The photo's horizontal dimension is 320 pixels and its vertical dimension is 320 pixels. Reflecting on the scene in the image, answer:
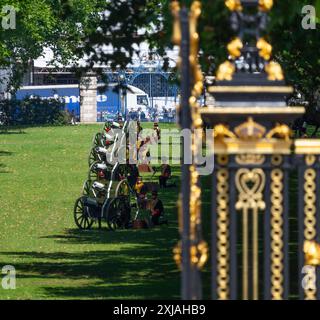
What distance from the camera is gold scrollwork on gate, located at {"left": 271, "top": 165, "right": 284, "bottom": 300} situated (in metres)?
10.2

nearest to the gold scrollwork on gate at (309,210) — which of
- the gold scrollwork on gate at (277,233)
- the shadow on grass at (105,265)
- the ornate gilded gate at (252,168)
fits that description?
the ornate gilded gate at (252,168)

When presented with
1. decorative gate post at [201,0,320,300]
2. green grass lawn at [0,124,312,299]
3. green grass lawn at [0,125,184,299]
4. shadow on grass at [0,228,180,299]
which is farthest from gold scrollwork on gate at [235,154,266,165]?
green grass lawn at [0,125,184,299]

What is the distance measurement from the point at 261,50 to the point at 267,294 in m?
1.76

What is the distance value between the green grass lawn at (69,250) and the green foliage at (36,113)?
59298 mm

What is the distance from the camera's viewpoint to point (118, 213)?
2994 centimetres

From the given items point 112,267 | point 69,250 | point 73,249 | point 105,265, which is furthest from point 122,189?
point 112,267

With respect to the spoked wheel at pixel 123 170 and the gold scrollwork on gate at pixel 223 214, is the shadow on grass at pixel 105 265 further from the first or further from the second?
the gold scrollwork on gate at pixel 223 214

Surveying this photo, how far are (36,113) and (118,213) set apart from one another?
263ft

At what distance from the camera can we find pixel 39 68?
140 metres

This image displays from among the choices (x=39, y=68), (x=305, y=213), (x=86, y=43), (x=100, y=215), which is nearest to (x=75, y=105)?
(x=39, y=68)

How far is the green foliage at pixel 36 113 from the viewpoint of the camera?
354ft

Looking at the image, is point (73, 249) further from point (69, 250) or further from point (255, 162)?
point (255, 162)

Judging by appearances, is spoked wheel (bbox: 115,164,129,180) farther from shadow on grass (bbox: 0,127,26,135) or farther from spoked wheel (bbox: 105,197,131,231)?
shadow on grass (bbox: 0,127,26,135)

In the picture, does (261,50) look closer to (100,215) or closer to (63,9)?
(63,9)
